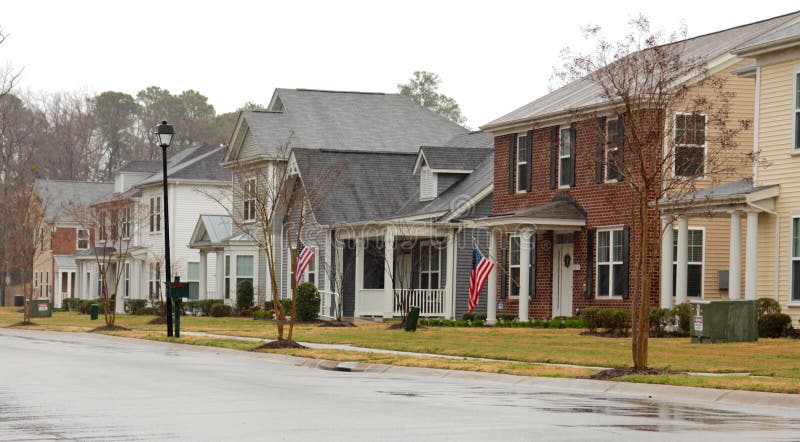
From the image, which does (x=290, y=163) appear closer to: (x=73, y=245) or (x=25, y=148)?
(x=73, y=245)

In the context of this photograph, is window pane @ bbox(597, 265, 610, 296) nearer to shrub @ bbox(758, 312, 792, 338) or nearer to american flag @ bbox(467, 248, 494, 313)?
american flag @ bbox(467, 248, 494, 313)

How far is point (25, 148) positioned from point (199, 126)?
17.2 meters

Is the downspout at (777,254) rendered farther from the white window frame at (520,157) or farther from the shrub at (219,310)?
the shrub at (219,310)

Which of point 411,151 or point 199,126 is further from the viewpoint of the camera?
point 199,126

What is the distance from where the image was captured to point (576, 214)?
37.8 meters


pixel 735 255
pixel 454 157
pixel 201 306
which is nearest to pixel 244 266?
pixel 201 306

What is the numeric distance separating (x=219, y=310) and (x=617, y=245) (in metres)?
23.7

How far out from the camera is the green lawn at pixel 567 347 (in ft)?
72.6

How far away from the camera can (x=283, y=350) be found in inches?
1116

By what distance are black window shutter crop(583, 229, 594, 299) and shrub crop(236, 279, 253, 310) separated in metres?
21.9

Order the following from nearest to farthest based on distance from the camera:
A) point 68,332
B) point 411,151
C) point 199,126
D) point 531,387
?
1. point 531,387
2. point 68,332
3. point 411,151
4. point 199,126

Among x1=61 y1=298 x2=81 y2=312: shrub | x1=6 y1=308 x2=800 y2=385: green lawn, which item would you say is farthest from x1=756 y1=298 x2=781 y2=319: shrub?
x1=61 y1=298 x2=81 y2=312: shrub

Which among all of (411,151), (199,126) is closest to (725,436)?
(411,151)

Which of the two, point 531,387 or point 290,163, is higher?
point 290,163
